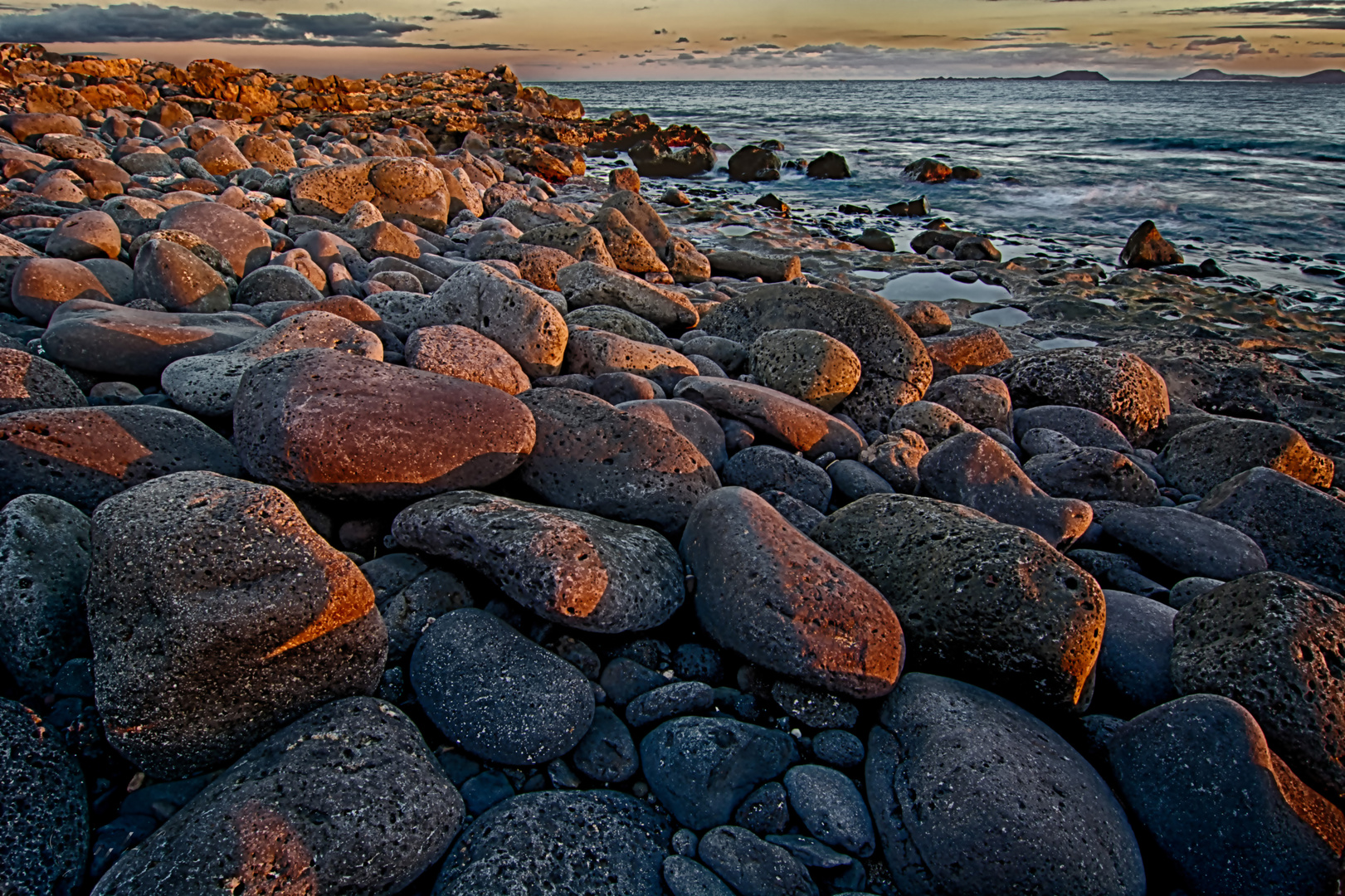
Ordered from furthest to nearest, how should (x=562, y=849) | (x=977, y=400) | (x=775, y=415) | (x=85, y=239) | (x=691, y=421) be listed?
1. (x=85, y=239)
2. (x=977, y=400)
3. (x=775, y=415)
4. (x=691, y=421)
5. (x=562, y=849)

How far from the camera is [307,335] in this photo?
12.4ft

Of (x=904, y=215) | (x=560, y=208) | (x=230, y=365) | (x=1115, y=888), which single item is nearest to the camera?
(x=1115, y=888)

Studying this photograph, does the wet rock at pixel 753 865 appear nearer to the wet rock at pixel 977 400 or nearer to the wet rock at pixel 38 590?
the wet rock at pixel 38 590

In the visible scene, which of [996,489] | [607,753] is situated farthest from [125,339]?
[996,489]

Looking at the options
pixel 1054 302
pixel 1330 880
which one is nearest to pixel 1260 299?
pixel 1054 302

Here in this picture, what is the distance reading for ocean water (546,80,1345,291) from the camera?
42.9 feet

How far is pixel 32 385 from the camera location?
3068mm

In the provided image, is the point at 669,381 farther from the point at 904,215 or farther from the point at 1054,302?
the point at 904,215

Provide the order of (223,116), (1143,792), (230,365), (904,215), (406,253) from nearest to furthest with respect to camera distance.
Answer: (1143,792) < (230,365) < (406,253) < (904,215) < (223,116)

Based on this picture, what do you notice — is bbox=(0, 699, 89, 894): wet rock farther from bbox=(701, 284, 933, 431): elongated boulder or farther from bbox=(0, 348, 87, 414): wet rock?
bbox=(701, 284, 933, 431): elongated boulder

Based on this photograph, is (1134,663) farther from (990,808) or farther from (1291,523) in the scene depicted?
(1291,523)

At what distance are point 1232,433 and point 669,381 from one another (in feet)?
12.5

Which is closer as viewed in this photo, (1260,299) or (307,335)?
(307,335)

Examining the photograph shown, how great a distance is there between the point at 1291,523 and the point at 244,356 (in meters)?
5.60
